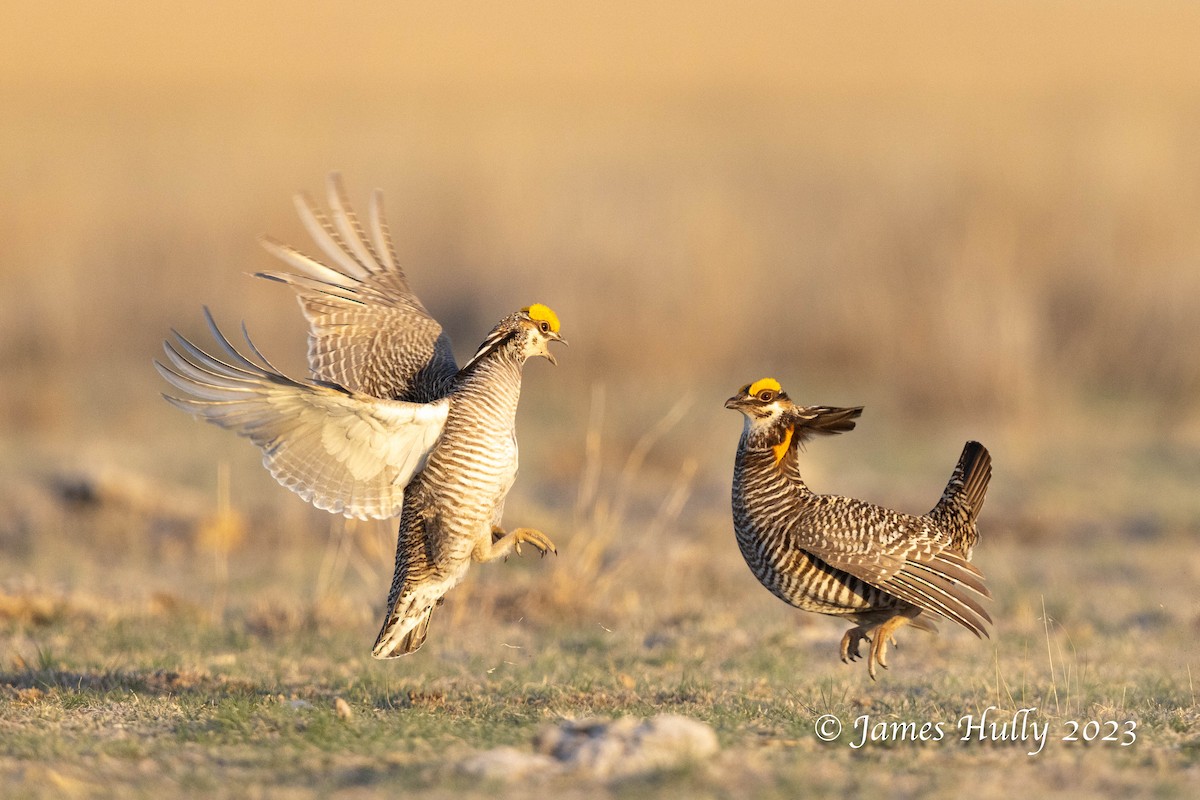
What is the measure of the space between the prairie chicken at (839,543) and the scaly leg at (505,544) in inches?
30.7

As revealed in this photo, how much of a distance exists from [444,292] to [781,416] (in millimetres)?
12287

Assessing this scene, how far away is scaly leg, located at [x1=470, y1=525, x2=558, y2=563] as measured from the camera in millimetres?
6445

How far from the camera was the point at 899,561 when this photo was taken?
6172mm

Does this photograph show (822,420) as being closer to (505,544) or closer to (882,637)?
(882,637)

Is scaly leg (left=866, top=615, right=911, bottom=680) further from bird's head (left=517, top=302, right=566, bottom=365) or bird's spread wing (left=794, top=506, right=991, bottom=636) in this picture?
bird's head (left=517, top=302, right=566, bottom=365)

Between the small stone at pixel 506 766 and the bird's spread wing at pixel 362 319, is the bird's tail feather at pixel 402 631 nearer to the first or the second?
the bird's spread wing at pixel 362 319

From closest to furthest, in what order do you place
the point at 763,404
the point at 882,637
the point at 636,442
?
the point at 882,637 < the point at 763,404 < the point at 636,442

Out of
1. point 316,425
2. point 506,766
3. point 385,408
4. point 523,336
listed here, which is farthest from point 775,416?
point 506,766

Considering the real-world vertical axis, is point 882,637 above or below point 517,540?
below

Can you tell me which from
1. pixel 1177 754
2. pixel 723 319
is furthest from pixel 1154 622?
pixel 723 319

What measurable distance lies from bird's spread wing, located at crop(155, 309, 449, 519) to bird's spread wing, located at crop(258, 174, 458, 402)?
1.65 feet

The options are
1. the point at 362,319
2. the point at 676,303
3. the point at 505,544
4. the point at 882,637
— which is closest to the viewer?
the point at 882,637

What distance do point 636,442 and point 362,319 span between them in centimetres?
673

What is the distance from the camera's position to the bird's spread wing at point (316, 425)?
5652 millimetres
